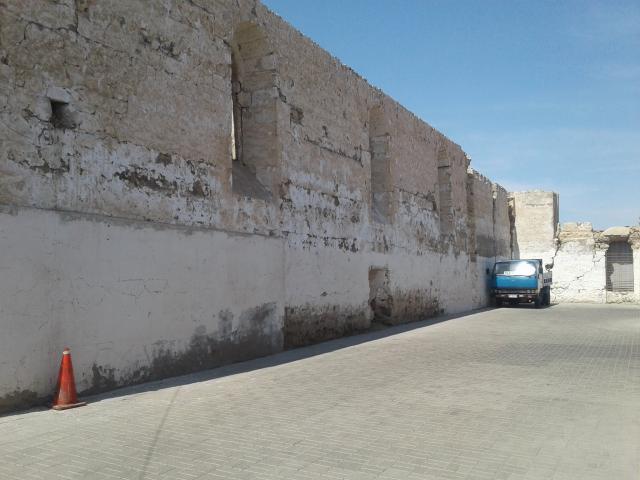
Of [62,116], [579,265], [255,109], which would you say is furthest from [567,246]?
[62,116]

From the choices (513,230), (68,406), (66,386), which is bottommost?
(68,406)

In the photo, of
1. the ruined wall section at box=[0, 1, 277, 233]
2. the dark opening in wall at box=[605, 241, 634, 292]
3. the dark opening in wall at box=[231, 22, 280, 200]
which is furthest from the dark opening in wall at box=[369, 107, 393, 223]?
the dark opening in wall at box=[605, 241, 634, 292]

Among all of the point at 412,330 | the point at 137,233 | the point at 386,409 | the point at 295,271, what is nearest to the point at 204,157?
the point at 137,233

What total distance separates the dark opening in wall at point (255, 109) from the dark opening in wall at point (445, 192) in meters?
11.5

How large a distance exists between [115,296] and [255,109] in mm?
5336

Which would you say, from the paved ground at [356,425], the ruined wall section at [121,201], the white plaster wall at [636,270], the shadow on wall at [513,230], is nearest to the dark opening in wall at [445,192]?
the shadow on wall at [513,230]

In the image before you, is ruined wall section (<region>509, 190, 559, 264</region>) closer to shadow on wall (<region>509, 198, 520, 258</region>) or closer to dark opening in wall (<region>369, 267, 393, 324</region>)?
shadow on wall (<region>509, 198, 520, 258</region>)

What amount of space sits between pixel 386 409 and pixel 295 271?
216 inches

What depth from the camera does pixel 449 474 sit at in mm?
4332

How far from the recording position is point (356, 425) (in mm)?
5789

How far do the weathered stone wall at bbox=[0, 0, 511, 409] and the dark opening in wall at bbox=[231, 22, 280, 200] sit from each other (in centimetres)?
3

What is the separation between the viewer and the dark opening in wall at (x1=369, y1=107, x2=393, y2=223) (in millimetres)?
16556

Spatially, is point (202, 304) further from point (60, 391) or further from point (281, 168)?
point (281, 168)

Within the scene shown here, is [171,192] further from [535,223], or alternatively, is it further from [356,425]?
[535,223]
